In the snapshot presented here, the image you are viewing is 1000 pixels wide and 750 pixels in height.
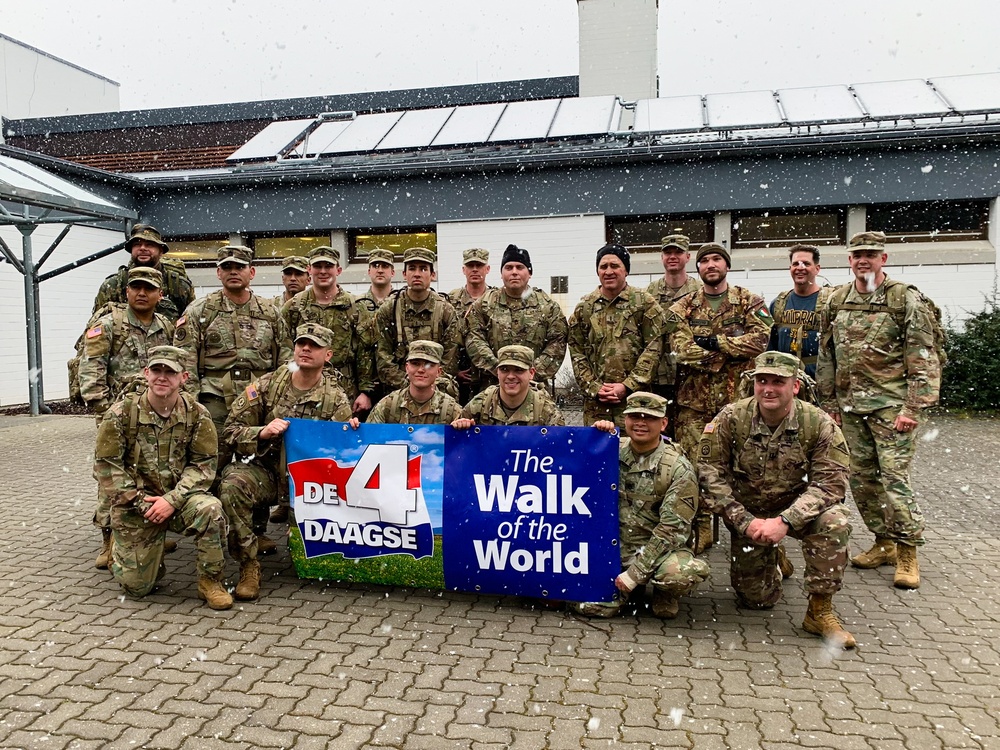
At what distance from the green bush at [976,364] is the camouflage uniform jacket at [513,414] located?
9.21 metres

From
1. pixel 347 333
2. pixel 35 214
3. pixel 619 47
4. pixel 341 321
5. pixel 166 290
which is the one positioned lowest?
pixel 347 333

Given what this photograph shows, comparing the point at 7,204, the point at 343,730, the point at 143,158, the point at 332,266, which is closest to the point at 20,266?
the point at 7,204

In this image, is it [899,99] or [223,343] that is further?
[899,99]

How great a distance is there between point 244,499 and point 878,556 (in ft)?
13.9

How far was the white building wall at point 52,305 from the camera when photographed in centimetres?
1268

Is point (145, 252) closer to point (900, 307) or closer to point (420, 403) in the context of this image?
point (420, 403)

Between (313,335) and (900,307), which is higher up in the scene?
(900,307)

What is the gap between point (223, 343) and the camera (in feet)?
17.8

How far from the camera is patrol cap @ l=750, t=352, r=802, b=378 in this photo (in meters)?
4.05

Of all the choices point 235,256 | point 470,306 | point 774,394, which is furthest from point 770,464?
point 235,256

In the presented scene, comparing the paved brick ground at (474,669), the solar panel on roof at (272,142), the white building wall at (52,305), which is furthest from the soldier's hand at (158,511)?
the solar panel on roof at (272,142)

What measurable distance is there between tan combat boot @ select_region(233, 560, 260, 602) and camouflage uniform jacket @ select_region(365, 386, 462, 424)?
114 cm

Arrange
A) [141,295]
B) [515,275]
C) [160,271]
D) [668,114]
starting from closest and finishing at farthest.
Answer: [141,295] → [515,275] → [160,271] → [668,114]

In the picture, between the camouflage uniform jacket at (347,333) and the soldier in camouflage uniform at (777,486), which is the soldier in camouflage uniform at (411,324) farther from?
the soldier in camouflage uniform at (777,486)
